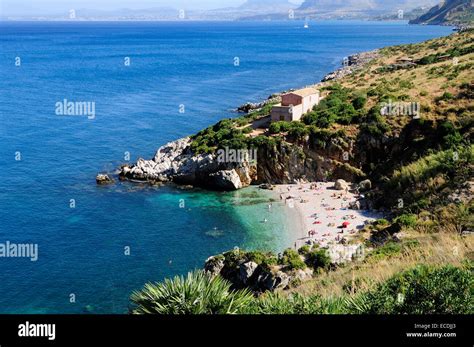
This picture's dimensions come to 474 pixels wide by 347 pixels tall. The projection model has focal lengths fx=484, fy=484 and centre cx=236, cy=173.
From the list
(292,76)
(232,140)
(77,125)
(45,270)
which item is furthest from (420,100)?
(292,76)

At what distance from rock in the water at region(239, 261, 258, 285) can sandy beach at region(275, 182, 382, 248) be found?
6.26 metres

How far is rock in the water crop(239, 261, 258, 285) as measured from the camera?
91.4 ft

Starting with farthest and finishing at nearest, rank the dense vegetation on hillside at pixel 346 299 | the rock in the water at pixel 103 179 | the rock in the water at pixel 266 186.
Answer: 1. the rock in the water at pixel 103 179
2. the rock in the water at pixel 266 186
3. the dense vegetation on hillside at pixel 346 299

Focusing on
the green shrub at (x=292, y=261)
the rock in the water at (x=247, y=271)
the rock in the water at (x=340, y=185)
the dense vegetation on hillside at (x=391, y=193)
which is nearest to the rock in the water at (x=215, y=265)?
the rock in the water at (x=247, y=271)

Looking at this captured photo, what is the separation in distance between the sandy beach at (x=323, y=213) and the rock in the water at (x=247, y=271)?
20.5 feet

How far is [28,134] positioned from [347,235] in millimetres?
45925

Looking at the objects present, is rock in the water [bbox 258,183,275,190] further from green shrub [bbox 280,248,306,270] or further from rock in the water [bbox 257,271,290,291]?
rock in the water [bbox 257,271,290,291]

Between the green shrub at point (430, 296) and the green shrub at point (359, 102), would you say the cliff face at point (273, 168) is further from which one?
the green shrub at point (430, 296)

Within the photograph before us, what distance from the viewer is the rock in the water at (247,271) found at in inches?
1096

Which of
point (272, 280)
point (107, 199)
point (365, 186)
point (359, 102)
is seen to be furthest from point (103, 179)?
point (359, 102)

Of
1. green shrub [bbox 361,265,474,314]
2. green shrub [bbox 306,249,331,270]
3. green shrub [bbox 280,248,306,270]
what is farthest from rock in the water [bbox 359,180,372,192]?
green shrub [bbox 361,265,474,314]

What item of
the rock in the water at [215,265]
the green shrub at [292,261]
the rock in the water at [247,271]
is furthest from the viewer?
the rock in the water at [215,265]
